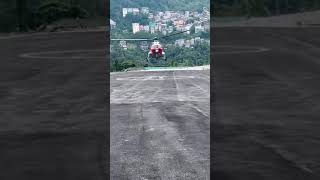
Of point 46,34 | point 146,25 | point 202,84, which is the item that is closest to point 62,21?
point 46,34

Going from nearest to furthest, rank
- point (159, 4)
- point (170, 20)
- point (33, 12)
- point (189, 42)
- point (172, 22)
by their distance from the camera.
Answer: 1. point (33, 12)
2. point (159, 4)
3. point (189, 42)
4. point (172, 22)
5. point (170, 20)

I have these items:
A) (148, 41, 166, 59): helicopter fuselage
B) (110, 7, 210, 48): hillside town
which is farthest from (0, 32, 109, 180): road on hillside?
(110, 7, 210, 48): hillside town

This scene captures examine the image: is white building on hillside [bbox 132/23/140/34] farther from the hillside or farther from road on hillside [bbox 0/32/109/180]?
road on hillside [bbox 0/32/109/180]

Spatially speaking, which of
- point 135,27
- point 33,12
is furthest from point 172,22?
point 33,12

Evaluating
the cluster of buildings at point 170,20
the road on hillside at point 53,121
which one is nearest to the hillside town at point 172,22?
the cluster of buildings at point 170,20

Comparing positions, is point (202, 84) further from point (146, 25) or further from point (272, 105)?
point (146, 25)

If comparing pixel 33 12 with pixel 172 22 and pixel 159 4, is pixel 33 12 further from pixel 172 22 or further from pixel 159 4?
pixel 172 22
